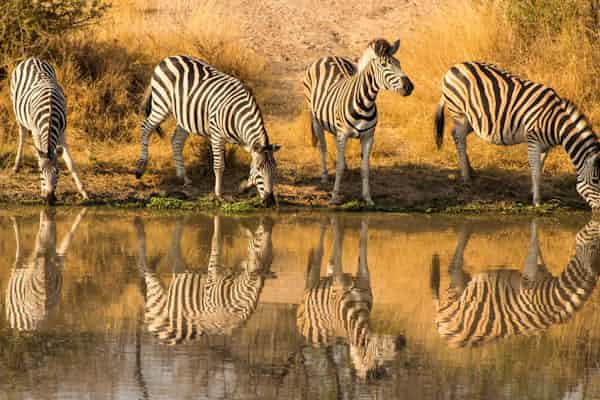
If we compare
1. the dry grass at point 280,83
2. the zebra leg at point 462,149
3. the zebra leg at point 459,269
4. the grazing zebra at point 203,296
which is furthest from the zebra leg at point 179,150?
the zebra leg at point 459,269

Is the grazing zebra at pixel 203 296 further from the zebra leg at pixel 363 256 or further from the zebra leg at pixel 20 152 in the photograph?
the zebra leg at pixel 20 152

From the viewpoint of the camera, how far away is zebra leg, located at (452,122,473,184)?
13992 millimetres

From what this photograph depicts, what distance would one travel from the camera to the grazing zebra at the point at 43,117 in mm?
12406

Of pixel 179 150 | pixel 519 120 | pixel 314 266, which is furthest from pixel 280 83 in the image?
pixel 314 266

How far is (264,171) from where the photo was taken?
12.3 metres

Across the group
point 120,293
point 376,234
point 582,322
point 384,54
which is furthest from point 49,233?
point 582,322

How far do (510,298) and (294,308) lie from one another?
5.73 ft

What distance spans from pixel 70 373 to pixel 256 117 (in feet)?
21.8

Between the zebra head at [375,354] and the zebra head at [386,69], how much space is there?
5503 mm

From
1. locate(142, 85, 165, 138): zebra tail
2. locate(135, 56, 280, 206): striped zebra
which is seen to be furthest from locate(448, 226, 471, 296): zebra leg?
locate(142, 85, 165, 138): zebra tail

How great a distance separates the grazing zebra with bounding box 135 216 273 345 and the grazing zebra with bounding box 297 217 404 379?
1.43 ft

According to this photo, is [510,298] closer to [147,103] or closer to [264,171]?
[264,171]

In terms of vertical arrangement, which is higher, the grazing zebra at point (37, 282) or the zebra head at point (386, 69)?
the zebra head at point (386, 69)

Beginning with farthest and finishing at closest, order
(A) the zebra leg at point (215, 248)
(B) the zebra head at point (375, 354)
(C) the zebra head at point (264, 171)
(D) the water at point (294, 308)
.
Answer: (C) the zebra head at point (264, 171) → (A) the zebra leg at point (215, 248) → (B) the zebra head at point (375, 354) → (D) the water at point (294, 308)
